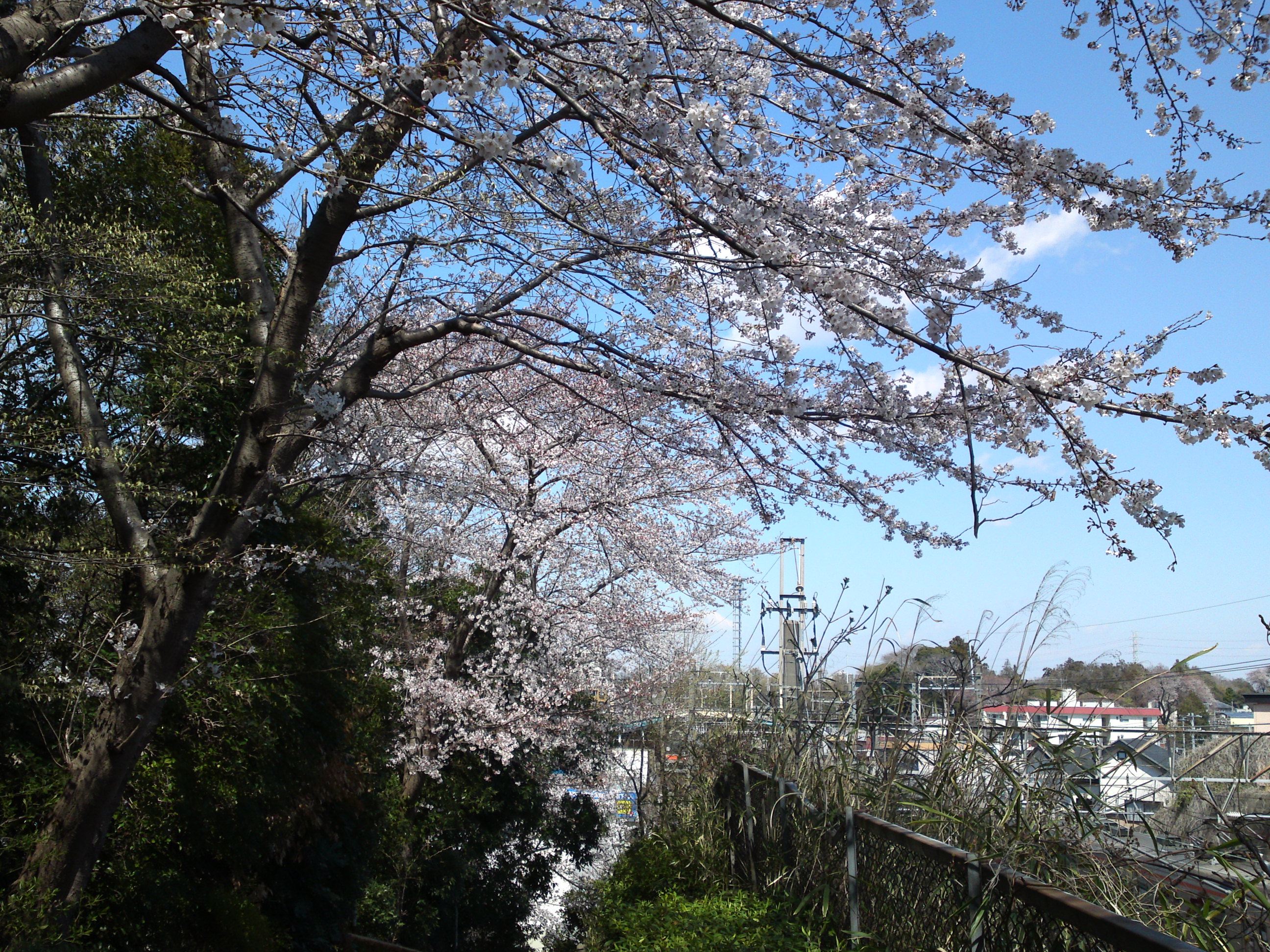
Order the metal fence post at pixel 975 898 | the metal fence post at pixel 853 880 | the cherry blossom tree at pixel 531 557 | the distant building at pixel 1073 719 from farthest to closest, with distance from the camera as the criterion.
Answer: the cherry blossom tree at pixel 531 557 < the metal fence post at pixel 853 880 < the distant building at pixel 1073 719 < the metal fence post at pixel 975 898

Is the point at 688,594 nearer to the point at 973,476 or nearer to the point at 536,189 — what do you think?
the point at 536,189

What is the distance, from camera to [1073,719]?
A: 2.96 m

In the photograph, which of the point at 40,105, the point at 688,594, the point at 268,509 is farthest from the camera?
the point at 688,594

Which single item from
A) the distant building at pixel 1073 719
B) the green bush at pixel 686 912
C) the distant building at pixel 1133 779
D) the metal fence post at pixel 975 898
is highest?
the distant building at pixel 1073 719

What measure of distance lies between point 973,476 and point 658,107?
150 cm

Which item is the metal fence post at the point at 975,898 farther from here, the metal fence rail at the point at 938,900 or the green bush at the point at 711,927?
the green bush at the point at 711,927

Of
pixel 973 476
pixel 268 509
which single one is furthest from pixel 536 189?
pixel 268 509

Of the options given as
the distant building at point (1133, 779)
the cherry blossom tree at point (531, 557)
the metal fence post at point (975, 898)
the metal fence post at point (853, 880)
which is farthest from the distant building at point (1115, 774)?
the cherry blossom tree at point (531, 557)

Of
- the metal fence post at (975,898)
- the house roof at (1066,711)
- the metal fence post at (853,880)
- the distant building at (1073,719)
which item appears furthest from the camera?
the metal fence post at (853,880)

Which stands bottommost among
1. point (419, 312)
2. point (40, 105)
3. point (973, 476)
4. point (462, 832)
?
point (462, 832)

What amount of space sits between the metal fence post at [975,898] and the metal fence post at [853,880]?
0.89 metres

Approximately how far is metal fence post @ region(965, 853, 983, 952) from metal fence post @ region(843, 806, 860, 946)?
89cm

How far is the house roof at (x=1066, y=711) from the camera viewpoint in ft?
9.36

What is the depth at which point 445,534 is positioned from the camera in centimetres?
1077
